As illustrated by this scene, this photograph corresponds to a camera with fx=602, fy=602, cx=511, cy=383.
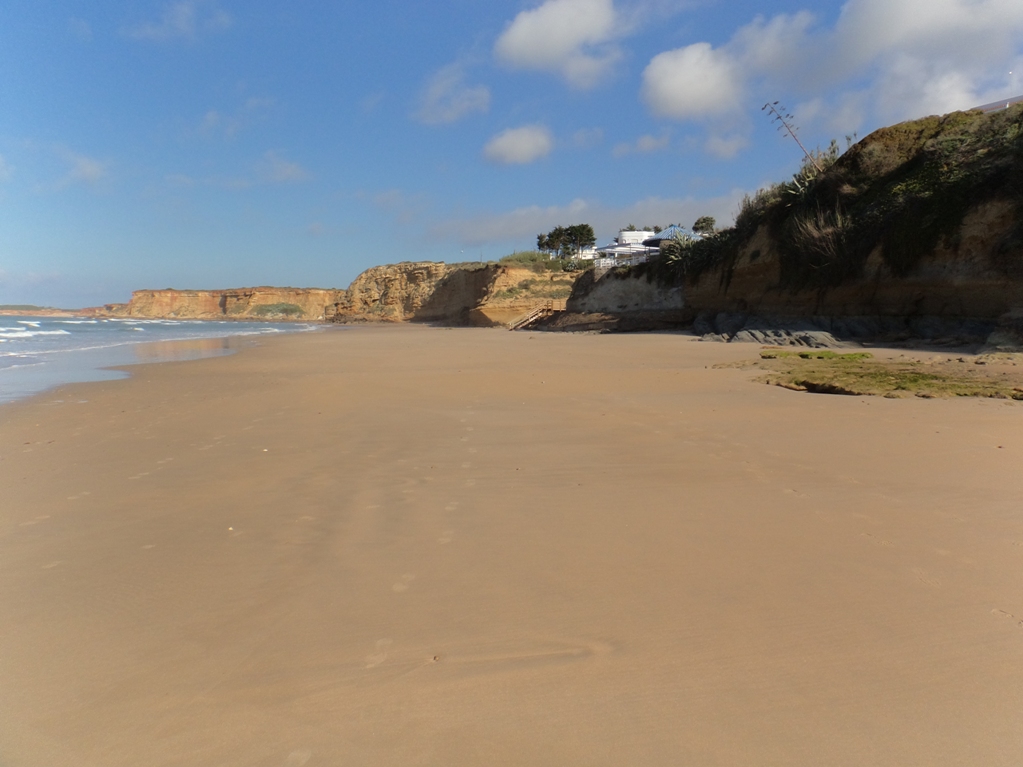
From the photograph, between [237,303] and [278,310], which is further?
[237,303]

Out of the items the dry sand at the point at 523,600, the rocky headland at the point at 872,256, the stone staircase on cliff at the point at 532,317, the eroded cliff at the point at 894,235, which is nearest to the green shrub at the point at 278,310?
the stone staircase on cliff at the point at 532,317

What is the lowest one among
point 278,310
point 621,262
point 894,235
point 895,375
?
point 895,375

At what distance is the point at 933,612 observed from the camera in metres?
2.21

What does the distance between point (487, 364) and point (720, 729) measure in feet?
36.1

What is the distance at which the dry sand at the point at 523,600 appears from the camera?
1.68 m

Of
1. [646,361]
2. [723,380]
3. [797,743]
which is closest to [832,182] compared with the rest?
[646,361]

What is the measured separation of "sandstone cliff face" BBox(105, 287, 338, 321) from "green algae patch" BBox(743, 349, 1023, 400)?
269ft

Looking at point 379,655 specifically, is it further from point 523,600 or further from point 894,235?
point 894,235

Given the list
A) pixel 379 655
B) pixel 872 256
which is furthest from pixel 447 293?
pixel 379 655

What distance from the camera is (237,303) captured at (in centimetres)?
9438

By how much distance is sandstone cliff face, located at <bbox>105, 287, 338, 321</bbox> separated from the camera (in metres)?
90.2

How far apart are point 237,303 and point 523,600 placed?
10238 cm

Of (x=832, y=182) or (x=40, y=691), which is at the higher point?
(x=832, y=182)

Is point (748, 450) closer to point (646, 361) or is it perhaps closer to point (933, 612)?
point (933, 612)
